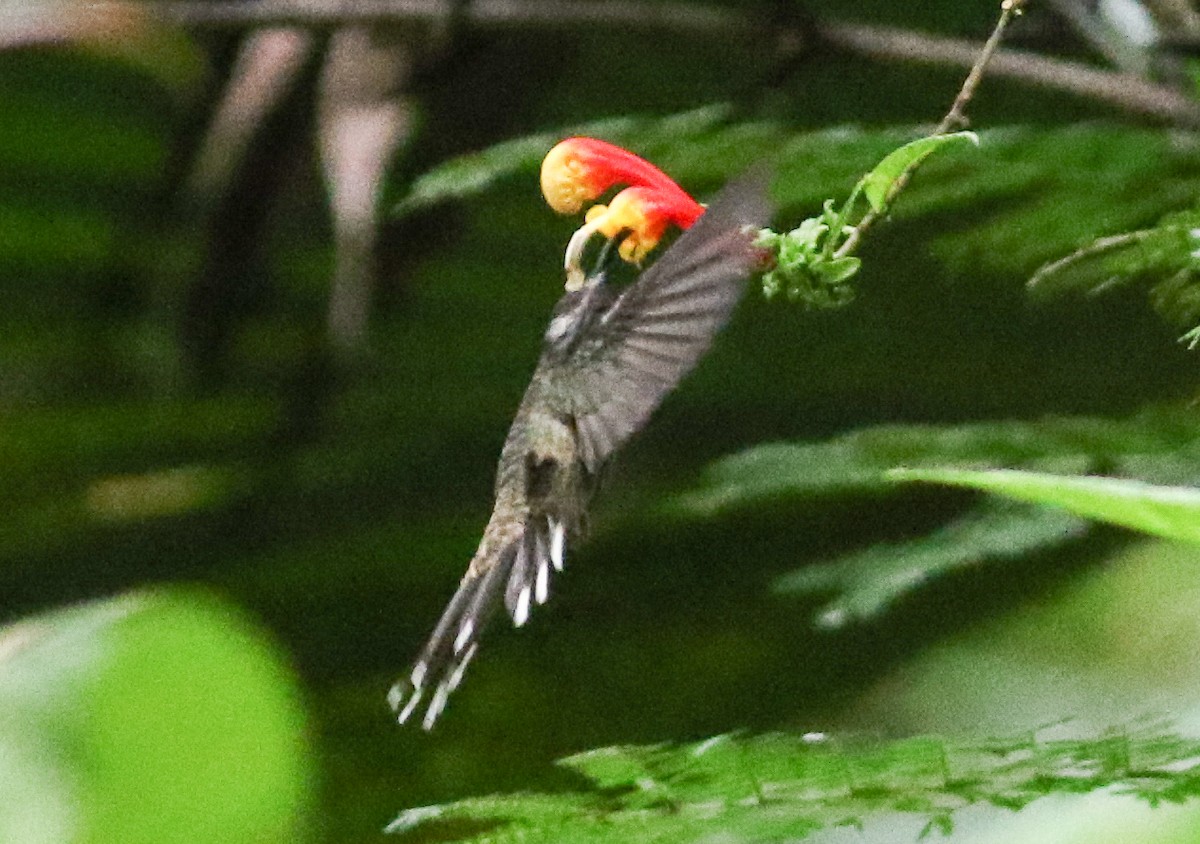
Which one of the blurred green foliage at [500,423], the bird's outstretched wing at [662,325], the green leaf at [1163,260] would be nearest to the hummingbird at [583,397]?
the bird's outstretched wing at [662,325]

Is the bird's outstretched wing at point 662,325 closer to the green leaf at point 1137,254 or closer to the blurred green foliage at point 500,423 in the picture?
the green leaf at point 1137,254

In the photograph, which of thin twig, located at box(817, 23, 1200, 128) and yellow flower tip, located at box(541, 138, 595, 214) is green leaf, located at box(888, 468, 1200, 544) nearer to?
yellow flower tip, located at box(541, 138, 595, 214)

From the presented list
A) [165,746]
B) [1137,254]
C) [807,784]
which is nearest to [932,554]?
[1137,254]

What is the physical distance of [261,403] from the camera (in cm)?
134

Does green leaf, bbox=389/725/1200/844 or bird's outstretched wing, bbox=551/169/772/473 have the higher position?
bird's outstretched wing, bbox=551/169/772/473

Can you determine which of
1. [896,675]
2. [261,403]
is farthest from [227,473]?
[896,675]

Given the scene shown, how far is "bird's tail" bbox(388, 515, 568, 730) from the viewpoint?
0.51m

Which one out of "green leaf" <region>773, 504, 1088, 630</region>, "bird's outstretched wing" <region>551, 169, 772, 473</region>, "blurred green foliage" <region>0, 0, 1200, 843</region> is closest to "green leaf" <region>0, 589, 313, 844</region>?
"bird's outstretched wing" <region>551, 169, 772, 473</region>

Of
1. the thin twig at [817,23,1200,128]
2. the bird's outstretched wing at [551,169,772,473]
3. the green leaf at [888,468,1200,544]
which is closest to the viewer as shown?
the green leaf at [888,468,1200,544]

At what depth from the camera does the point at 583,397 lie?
543 mm

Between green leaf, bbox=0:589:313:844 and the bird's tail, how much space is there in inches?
5.6

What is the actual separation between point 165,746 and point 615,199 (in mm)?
263

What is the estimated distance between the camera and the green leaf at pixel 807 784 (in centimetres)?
39

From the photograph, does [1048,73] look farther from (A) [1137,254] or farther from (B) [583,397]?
(B) [583,397]
